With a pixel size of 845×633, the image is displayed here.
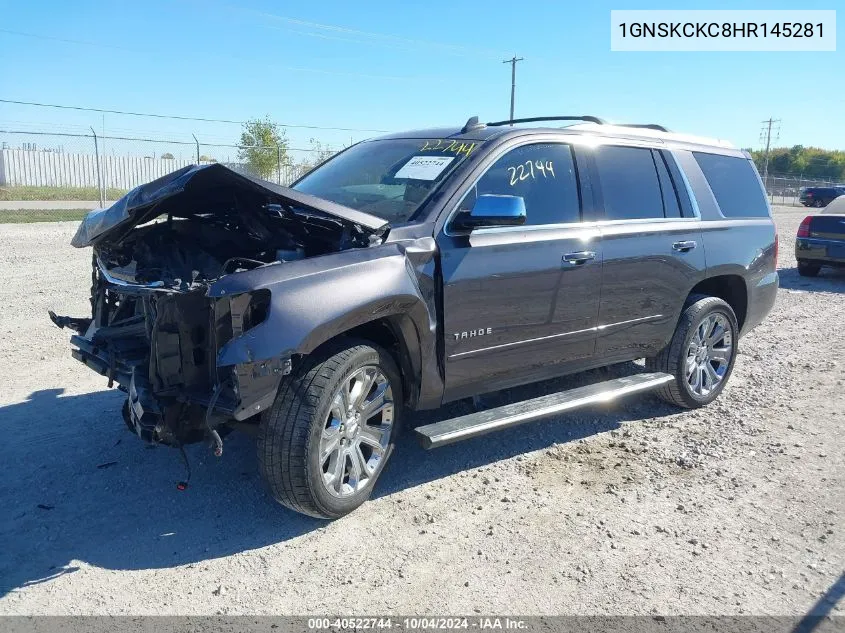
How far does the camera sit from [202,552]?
3.34 meters

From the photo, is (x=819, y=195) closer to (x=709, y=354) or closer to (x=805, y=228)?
(x=805, y=228)

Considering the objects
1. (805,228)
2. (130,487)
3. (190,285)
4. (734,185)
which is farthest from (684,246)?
(805,228)

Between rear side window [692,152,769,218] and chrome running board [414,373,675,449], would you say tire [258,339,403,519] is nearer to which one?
chrome running board [414,373,675,449]

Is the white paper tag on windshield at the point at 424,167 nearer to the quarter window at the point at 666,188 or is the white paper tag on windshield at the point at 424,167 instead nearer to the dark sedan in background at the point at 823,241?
the quarter window at the point at 666,188

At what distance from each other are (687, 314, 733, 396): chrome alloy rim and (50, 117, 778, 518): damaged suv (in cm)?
3

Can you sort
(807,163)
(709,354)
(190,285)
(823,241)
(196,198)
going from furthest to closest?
1. (807,163)
2. (823,241)
3. (709,354)
4. (196,198)
5. (190,285)

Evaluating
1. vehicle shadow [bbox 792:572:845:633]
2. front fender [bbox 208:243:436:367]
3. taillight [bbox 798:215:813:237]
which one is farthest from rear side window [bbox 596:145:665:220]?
taillight [bbox 798:215:813:237]

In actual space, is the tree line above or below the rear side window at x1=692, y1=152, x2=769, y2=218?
above

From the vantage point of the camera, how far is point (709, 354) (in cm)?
570

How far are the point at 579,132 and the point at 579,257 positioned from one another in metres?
0.93

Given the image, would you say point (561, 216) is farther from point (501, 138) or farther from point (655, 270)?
point (655, 270)

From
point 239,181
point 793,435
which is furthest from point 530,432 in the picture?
point 239,181

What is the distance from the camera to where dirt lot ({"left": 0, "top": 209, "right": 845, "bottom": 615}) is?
10.1ft

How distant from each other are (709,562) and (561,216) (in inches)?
86.9
